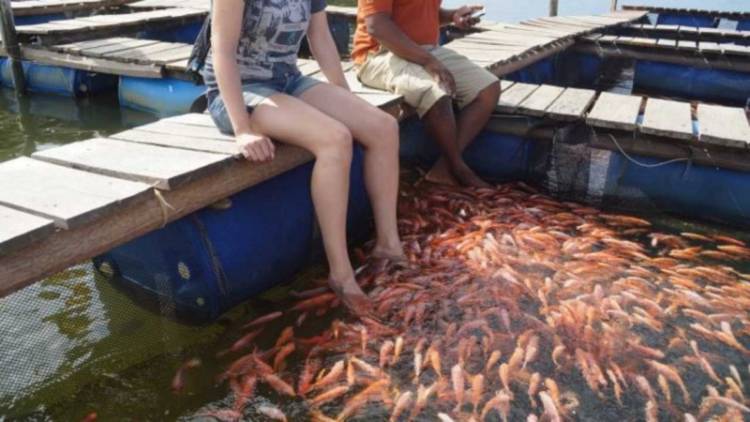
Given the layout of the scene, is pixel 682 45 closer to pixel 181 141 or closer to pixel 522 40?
pixel 522 40

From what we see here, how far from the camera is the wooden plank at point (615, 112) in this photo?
15.9ft

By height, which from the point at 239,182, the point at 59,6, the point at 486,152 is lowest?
the point at 486,152

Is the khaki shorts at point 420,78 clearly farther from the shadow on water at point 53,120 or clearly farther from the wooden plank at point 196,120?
the shadow on water at point 53,120

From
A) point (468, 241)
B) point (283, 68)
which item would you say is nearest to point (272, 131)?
point (283, 68)

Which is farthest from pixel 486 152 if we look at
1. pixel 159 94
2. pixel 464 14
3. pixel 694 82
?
pixel 694 82

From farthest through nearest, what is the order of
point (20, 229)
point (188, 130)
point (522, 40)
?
point (522, 40)
point (188, 130)
point (20, 229)

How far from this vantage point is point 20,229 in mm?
2436

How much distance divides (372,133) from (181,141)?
1125 mm

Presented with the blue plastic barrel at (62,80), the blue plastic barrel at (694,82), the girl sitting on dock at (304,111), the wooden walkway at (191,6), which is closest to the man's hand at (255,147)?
the girl sitting on dock at (304,111)

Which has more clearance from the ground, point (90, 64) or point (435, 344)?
point (90, 64)

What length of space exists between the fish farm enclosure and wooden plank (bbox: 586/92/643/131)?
30 millimetres

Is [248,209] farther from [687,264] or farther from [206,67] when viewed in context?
[687,264]

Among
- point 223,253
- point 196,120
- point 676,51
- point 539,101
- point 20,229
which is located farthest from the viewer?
point 676,51

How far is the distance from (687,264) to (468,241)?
59.9 inches
